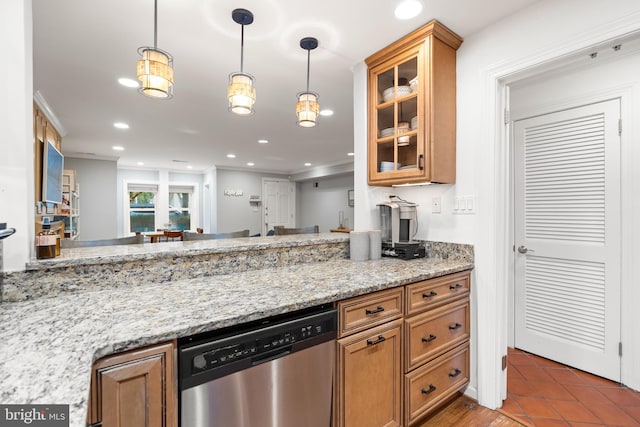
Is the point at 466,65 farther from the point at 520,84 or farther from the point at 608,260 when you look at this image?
the point at 608,260

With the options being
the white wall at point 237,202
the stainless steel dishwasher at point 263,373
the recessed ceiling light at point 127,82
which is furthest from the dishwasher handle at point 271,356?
the white wall at point 237,202

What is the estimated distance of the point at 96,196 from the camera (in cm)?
615

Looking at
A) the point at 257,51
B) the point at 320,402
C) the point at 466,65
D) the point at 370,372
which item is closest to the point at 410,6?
the point at 466,65

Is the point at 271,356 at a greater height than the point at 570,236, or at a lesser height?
lesser

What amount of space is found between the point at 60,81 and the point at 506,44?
348cm

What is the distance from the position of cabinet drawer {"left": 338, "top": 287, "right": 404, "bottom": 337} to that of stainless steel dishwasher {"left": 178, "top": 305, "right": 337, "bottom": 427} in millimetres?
65

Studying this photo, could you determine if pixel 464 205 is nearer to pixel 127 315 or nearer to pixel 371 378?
pixel 371 378

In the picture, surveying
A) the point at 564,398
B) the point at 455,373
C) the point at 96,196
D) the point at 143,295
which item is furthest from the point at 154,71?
the point at 96,196

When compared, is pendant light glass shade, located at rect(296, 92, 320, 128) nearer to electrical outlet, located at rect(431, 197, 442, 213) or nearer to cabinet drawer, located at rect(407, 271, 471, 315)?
electrical outlet, located at rect(431, 197, 442, 213)

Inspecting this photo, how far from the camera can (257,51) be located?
6.98 ft

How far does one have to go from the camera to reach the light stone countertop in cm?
63

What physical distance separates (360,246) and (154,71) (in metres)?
1.49

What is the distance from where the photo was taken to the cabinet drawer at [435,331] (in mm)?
1551

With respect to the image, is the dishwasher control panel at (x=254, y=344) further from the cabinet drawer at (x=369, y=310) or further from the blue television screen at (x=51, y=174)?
the blue television screen at (x=51, y=174)
